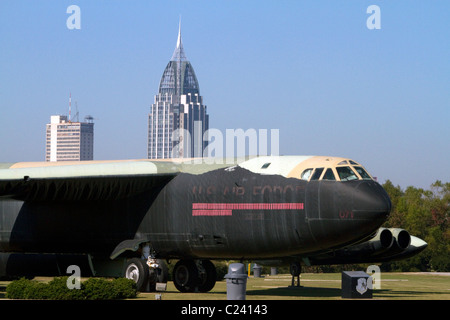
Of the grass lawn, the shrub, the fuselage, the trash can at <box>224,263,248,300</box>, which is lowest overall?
the grass lawn

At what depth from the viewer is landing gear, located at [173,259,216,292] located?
30.7 m

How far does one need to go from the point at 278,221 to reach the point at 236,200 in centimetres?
171

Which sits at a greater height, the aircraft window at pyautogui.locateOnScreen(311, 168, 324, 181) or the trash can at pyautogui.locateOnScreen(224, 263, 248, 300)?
the aircraft window at pyautogui.locateOnScreen(311, 168, 324, 181)

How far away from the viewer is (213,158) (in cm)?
2959

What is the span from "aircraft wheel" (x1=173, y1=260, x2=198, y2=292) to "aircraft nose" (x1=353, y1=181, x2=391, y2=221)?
785 centimetres

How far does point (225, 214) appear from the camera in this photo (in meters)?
27.8

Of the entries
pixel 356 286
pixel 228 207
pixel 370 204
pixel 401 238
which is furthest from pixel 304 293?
pixel 370 204

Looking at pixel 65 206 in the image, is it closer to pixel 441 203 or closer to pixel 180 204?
pixel 180 204

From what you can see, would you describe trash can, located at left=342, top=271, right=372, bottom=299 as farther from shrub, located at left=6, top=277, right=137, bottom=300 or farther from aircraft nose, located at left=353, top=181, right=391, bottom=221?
shrub, located at left=6, top=277, right=137, bottom=300

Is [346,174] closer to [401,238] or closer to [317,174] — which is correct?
[317,174]

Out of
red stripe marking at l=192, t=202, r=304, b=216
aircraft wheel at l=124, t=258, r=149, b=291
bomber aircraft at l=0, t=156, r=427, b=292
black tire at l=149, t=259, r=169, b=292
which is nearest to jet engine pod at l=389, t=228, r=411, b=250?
bomber aircraft at l=0, t=156, r=427, b=292

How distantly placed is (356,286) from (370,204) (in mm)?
3692
